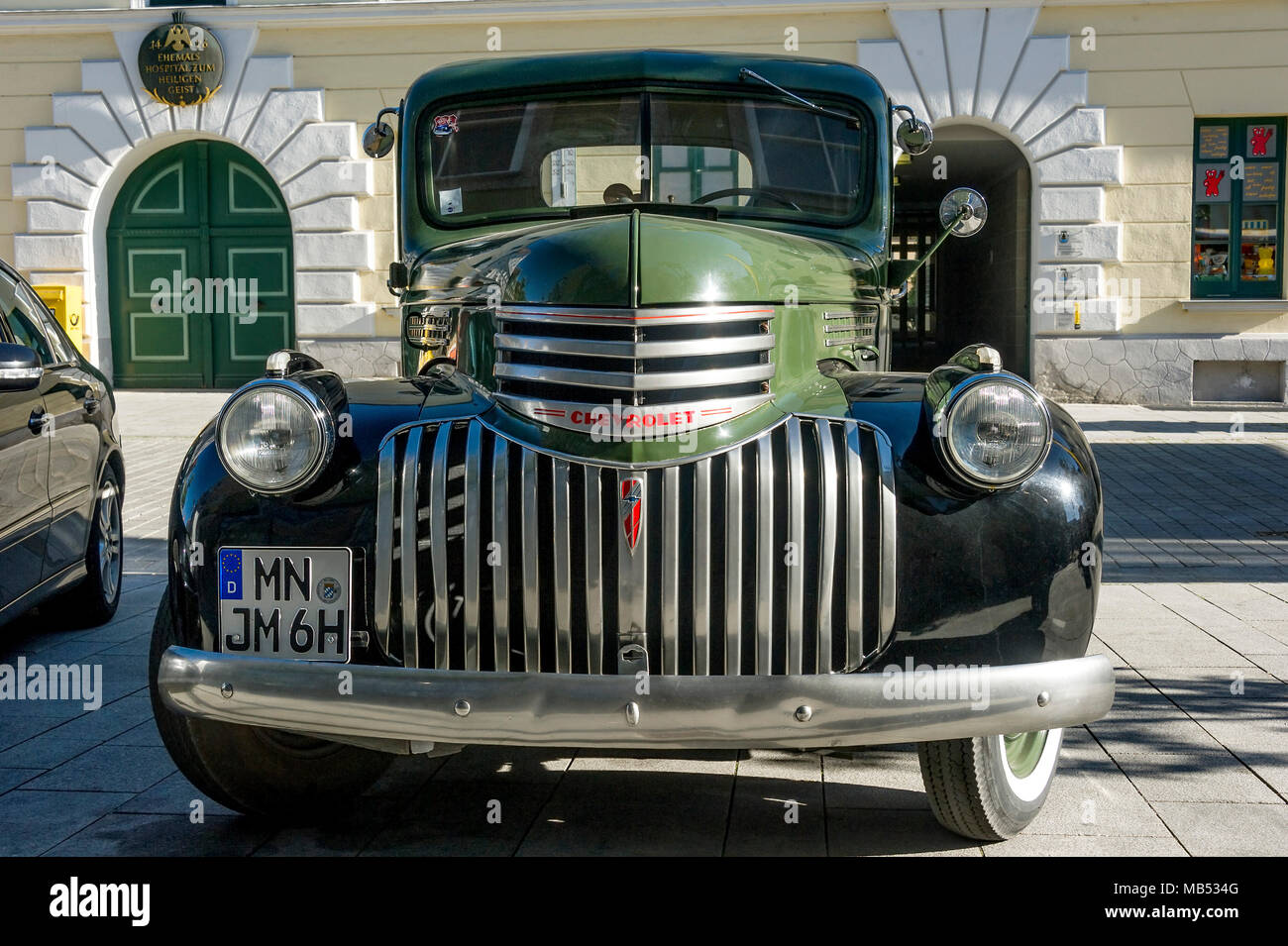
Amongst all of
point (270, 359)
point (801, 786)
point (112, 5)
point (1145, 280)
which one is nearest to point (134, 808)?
point (270, 359)

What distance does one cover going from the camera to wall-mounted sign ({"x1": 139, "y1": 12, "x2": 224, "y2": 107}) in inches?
604

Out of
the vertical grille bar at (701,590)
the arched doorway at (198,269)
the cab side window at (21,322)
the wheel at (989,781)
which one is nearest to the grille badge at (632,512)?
the vertical grille bar at (701,590)

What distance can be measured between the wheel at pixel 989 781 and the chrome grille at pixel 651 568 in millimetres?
511

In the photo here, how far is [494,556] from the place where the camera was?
2.84m

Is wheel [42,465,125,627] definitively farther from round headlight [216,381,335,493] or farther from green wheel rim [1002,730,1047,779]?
green wheel rim [1002,730,1047,779]

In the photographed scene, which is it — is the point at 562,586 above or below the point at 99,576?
above

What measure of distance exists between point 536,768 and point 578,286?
5.29 feet

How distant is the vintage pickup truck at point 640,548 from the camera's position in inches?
107

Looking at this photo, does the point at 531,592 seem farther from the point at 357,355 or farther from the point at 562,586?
the point at 357,355

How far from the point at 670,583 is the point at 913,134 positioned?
2429 mm

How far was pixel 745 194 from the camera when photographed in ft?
13.8

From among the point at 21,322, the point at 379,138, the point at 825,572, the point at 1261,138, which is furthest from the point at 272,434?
the point at 1261,138

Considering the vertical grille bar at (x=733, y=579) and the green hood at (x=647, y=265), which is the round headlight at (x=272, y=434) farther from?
the vertical grille bar at (x=733, y=579)
